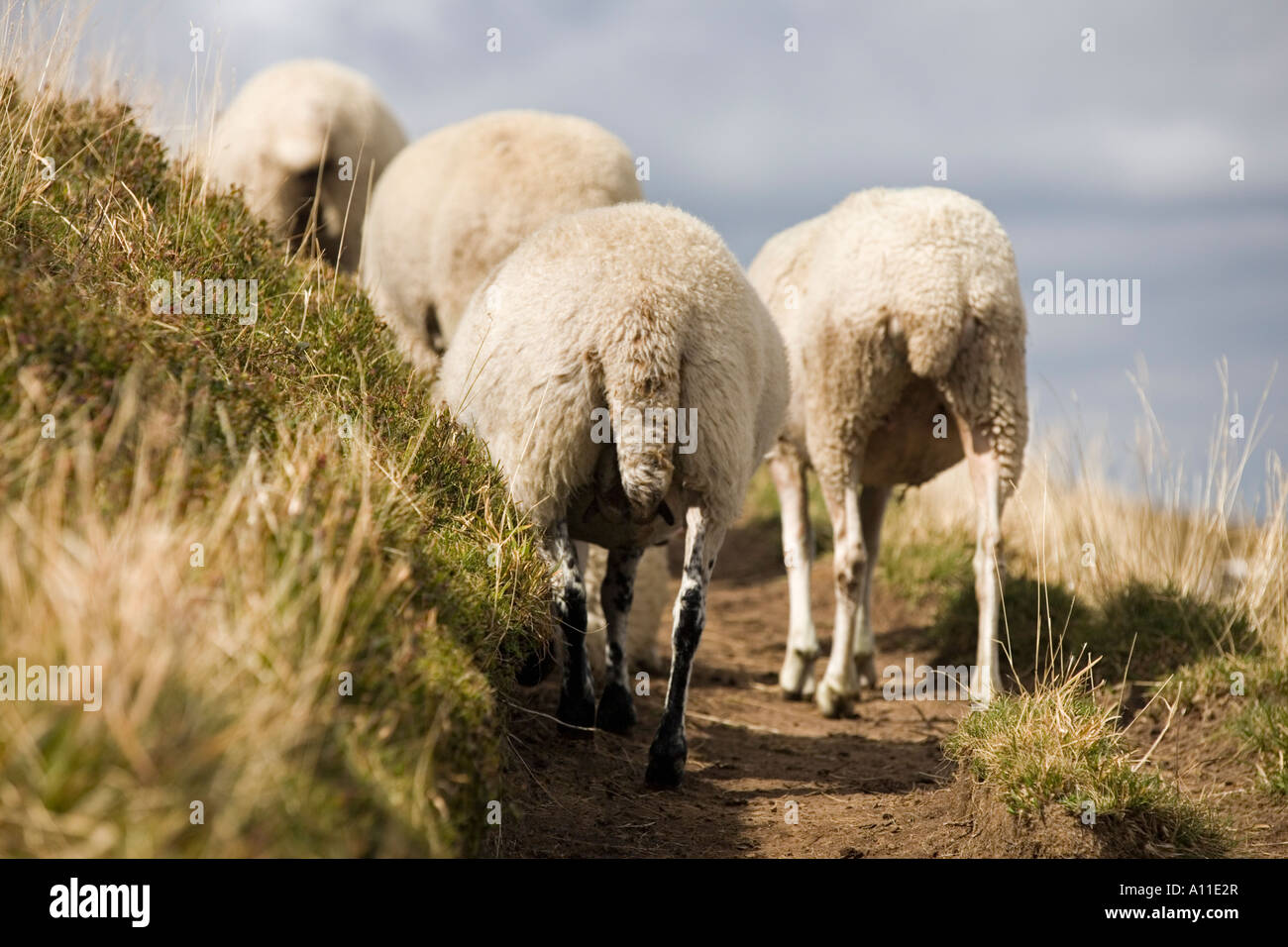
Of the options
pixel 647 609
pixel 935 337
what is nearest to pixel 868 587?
pixel 647 609

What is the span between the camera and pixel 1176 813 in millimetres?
3883

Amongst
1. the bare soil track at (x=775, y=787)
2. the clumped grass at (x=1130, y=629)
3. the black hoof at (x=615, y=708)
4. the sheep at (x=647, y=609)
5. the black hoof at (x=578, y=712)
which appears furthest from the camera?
the sheep at (x=647, y=609)

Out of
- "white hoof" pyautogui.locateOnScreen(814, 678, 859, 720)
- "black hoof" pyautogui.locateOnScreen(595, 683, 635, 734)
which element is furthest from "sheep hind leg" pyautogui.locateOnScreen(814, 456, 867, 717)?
"black hoof" pyautogui.locateOnScreen(595, 683, 635, 734)

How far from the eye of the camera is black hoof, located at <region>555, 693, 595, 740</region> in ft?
15.4

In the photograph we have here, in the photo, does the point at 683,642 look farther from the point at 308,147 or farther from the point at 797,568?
the point at 308,147

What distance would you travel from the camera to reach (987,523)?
Answer: 5.91 m

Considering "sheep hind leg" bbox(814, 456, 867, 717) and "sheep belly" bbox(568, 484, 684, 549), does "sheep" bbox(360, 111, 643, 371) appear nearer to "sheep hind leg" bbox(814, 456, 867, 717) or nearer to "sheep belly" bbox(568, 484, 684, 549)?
"sheep belly" bbox(568, 484, 684, 549)
